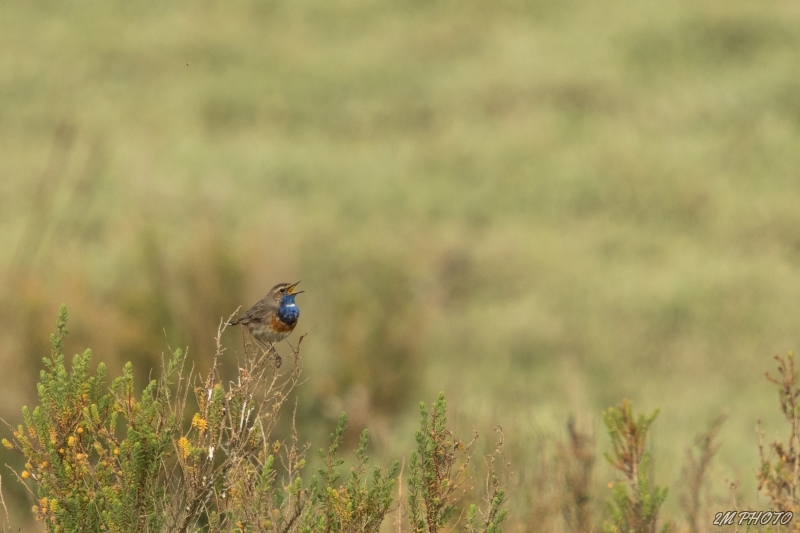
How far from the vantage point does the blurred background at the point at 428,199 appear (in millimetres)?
11984

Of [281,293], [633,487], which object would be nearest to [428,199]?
[281,293]

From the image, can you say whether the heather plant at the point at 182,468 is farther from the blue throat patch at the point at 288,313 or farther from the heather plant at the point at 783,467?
the heather plant at the point at 783,467

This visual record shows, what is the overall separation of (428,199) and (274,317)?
1607 cm

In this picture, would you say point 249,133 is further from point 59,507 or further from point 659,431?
point 59,507

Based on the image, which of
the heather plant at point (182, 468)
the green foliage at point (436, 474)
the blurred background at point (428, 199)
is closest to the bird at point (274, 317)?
the heather plant at point (182, 468)

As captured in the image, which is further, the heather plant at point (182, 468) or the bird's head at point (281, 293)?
the bird's head at point (281, 293)

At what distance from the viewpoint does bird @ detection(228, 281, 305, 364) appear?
5219 mm

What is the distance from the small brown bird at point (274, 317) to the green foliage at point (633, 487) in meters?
1.42

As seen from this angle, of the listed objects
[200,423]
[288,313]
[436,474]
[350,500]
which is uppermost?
[288,313]

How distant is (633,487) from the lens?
4.80 m

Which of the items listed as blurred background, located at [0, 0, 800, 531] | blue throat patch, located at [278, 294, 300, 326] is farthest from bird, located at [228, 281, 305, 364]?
blurred background, located at [0, 0, 800, 531]

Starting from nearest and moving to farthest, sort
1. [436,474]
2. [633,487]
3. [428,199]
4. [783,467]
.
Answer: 1. [436,474]
2. [633,487]
3. [783,467]
4. [428,199]

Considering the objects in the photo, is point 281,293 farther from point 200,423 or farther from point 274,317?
point 200,423

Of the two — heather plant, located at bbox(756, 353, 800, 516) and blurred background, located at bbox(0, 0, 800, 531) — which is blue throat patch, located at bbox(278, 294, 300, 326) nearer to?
blurred background, located at bbox(0, 0, 800, 531)
